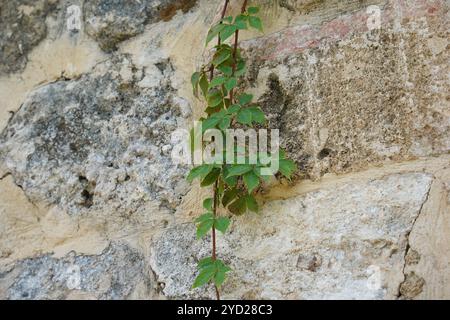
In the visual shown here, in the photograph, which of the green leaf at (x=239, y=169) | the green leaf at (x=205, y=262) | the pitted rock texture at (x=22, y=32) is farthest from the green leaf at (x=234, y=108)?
the pitted rock texture at (x=22, y=32)

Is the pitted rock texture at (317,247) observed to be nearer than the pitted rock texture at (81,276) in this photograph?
Yes

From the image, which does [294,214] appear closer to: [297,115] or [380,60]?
[297,115]

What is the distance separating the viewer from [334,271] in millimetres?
1034

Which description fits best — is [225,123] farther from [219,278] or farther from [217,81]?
[219,278]

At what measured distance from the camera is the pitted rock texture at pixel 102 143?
1188 mm

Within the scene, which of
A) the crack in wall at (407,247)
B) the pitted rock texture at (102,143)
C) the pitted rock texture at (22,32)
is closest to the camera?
the crack in wall at (407,247)

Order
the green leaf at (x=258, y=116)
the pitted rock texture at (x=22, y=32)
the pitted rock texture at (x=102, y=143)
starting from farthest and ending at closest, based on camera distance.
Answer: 1. the pitted rock texture at (x=22, y=32)
2. the pitted rock texture at (x=102, y=143)
3. the green leaf at (x=258, y=116)

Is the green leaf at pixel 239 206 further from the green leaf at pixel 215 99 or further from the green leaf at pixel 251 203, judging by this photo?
the green leaf at pixel 215 99

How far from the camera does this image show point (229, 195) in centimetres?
113

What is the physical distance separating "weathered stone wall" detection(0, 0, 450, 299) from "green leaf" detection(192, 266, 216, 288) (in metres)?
0.05

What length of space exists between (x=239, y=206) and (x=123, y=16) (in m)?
0.45

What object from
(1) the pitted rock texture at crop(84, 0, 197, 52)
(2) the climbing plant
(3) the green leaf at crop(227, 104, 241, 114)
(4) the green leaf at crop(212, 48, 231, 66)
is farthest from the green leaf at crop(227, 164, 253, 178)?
(1) the pitted rock texture at crop(84, 0, 197, 52)
